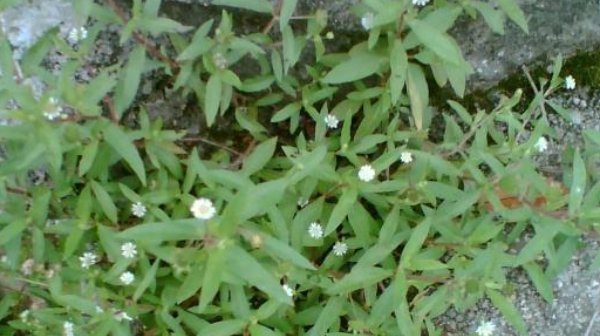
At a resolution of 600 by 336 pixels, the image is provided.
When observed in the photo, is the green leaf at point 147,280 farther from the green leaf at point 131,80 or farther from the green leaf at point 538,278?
the green leaf at point 538,278

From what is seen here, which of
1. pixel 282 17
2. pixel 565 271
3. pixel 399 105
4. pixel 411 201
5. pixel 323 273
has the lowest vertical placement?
pixel 565 271

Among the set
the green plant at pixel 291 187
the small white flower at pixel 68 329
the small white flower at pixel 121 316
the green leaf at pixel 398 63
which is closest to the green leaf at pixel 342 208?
the green plant at pixel 291 187

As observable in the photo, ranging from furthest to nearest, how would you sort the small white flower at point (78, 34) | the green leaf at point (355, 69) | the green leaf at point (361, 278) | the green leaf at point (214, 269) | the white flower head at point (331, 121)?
the white flower head at point (331, 121), the green leaf at point (355, 69), the small white flower at point (78, 34), the green leaf at point (361, 278), the green leaf at point (214, 269)

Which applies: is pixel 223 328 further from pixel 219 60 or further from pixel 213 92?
pixel 219 60

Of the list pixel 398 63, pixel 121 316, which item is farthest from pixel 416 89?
pixel 121 316

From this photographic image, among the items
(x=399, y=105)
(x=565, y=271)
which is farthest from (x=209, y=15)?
(x=565, y=271)

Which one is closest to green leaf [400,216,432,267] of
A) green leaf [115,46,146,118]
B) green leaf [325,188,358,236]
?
green leaf [325,188,358,236]

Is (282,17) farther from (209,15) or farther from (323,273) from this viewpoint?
(323,273)
